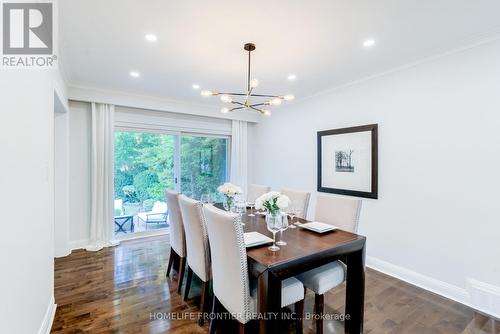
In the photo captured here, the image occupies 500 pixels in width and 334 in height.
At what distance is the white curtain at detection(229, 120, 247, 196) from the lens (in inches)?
211

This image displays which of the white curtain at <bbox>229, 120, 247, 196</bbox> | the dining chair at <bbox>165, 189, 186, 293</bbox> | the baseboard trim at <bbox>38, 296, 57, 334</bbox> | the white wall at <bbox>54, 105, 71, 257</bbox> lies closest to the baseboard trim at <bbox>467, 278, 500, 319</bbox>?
the dining chair at <bbox>165, 189, 186, 293</bbox>

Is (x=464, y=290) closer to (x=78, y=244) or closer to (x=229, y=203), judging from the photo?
(x=229, y=203)

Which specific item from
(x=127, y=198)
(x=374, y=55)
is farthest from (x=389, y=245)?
(x=127, y=198)

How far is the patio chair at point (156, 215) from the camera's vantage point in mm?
4555

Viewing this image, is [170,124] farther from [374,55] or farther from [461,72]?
[461,72]

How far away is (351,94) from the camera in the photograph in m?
3.57

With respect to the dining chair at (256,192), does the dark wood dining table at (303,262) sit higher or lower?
lower

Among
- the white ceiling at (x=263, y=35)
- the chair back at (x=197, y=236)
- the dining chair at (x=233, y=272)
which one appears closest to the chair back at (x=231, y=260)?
the dining chair at (x=233, y=272)

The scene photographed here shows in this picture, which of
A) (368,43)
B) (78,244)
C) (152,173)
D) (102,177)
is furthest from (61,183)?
(368,43)

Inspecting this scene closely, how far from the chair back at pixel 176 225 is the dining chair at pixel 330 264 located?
4.26 feet

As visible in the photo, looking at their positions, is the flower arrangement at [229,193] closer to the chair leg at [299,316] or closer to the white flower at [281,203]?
the white flower at [281,203]

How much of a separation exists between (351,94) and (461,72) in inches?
50.3

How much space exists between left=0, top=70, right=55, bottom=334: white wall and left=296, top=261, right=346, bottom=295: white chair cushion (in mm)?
1841

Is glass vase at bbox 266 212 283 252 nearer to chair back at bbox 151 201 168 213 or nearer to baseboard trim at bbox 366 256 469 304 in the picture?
baseboard trim at bbox 366 256 469 304
